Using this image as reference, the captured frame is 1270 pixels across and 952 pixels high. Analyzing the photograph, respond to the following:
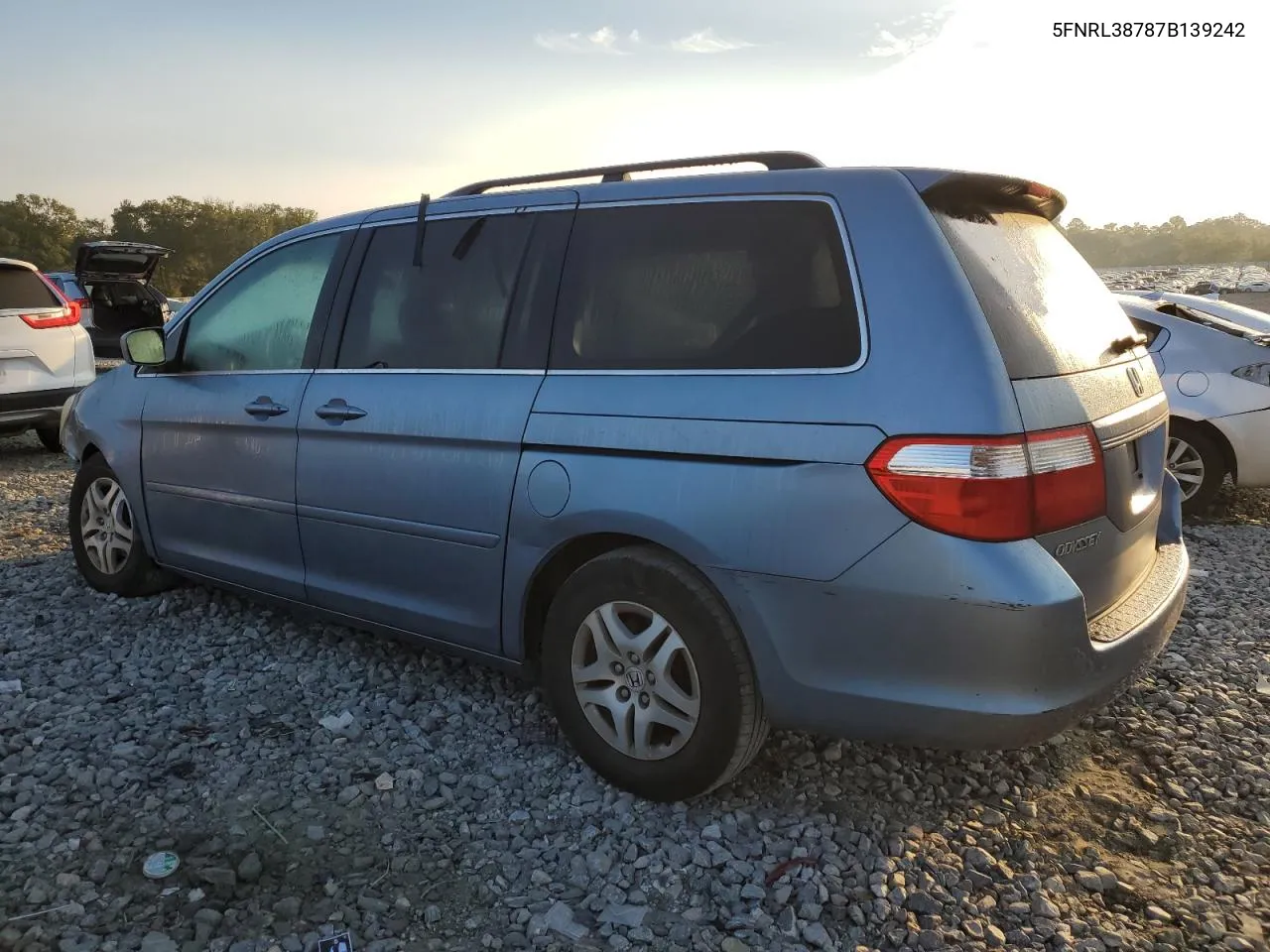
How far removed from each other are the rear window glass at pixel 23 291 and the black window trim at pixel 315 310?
15.6 ft

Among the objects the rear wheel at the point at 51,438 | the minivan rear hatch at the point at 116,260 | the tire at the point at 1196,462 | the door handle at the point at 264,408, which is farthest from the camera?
the minivan rear hatch at the point at 116,260

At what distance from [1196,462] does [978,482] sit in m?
5.10

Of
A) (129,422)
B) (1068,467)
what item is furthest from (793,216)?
(129,422)

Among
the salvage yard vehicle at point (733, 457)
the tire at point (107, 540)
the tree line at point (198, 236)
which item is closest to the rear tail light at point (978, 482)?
the salvage yard vehicle at point (733, 457)

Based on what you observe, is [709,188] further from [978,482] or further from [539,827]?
[539,827]

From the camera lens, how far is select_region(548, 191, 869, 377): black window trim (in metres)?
2.43

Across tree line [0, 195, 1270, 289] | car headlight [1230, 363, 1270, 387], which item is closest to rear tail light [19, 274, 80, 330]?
car headlight [1230, 363, 1270, 387]

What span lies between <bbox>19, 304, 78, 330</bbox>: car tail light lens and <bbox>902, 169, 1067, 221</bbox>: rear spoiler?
319 inches

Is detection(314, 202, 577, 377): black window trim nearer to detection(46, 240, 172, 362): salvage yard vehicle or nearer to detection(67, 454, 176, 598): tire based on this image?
detection(67, 454, 176, 598): tire

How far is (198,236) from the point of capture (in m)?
45.8

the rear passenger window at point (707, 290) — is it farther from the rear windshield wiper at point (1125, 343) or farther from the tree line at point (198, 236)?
the tree line at point (198, 236)

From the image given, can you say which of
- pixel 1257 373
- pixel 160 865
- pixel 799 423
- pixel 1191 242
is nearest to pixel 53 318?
pixel 160 865

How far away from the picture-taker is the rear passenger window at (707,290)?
2.53 meters

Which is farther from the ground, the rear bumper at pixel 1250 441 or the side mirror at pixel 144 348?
the side mirror at pixel 144 348
